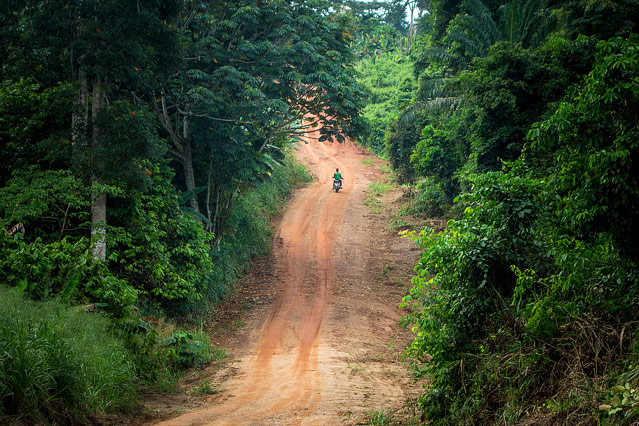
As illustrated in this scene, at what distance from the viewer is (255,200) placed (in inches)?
963

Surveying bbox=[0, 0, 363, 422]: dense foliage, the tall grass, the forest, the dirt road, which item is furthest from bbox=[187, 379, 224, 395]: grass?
the tall grass

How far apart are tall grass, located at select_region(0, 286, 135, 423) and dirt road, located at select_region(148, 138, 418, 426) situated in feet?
3.40

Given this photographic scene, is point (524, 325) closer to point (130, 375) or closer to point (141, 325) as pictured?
point (130, 375)

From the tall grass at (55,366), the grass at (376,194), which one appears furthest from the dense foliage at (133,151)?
the grass at (376,194)

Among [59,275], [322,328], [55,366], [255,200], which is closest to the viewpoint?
[55,366]

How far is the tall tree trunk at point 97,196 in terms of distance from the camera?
11.1 meters

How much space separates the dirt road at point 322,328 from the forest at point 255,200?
1.11 m

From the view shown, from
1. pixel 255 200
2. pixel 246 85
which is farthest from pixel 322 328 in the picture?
pixel 255 200

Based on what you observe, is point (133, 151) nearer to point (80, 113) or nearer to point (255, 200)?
point (80, 113)

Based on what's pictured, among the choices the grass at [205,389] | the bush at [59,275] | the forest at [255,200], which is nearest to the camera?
the forest at [255,200]

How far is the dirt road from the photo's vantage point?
858 cm

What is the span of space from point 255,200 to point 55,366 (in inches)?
722

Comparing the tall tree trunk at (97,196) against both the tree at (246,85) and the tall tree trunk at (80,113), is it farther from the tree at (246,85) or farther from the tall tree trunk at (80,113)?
the tree at (246,85)

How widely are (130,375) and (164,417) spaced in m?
1.06
